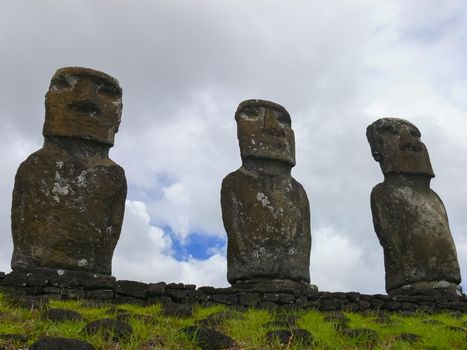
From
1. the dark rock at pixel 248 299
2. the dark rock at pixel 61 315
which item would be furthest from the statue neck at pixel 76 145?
the dark rock at pixel 61 315

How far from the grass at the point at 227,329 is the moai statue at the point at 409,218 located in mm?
2704

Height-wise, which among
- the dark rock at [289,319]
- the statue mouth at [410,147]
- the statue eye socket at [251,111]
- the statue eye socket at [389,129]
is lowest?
the dark rock at [289,319]

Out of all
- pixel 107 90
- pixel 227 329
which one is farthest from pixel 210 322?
pixel 107 90

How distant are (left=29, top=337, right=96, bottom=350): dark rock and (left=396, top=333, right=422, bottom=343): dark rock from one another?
334 cm

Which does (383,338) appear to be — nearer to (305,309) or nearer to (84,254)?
(305,309)

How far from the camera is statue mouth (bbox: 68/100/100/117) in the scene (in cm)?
918

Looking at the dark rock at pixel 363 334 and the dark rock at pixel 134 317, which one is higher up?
the dark rock at pixel 134 317

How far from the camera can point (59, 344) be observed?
469 cm

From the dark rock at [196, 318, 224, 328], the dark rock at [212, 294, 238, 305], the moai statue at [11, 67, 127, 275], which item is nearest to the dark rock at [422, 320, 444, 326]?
the dark rock at [212, 294, 238, 305]

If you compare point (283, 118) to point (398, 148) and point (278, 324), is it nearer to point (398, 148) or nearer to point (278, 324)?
point (398, 148)

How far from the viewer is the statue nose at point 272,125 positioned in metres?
10.6

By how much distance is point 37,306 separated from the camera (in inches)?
262

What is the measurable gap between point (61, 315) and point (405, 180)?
25.4ft

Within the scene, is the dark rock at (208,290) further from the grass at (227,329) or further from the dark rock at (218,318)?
the dark rock at (218,318)
